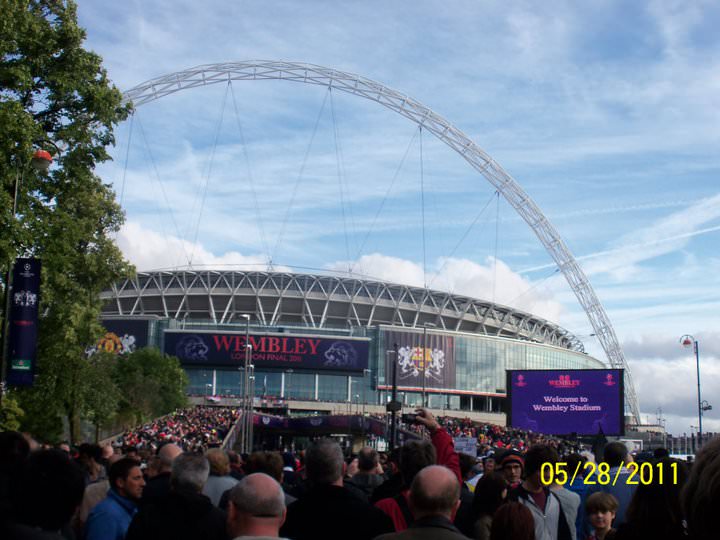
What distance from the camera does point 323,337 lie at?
129m

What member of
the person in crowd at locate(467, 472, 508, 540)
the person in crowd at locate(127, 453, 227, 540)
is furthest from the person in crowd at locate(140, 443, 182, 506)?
the person in crowd at locate(467, 472, 508, 540)

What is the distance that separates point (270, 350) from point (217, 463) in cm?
11896

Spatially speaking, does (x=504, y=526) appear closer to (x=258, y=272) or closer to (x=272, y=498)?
(x=272, y=498)

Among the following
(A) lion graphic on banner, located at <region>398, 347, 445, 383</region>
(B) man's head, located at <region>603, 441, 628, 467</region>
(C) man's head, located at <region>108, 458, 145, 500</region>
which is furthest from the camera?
(A) lion graphic on banner, located at <region>398, 347, 445, 383</region>

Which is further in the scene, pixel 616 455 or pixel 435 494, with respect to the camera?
pixel 616 455

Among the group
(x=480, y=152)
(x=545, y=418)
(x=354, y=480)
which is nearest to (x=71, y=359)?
(x=545, y=418)

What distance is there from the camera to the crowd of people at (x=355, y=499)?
5.15 meters

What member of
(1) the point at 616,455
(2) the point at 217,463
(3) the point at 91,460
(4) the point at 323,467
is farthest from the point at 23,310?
(4) the point at 323,467

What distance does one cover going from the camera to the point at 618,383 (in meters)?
43.7

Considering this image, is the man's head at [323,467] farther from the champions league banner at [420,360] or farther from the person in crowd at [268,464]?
the champions league banner at [420,360]

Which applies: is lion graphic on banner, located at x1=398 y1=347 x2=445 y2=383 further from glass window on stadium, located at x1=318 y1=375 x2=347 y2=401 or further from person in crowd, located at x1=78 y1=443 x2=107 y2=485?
person in crowd, located at x1=78 y1=443 x2=107 y2=485

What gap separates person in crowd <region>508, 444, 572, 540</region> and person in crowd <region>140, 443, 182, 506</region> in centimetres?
339

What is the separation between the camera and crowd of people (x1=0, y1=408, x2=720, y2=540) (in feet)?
16.9
